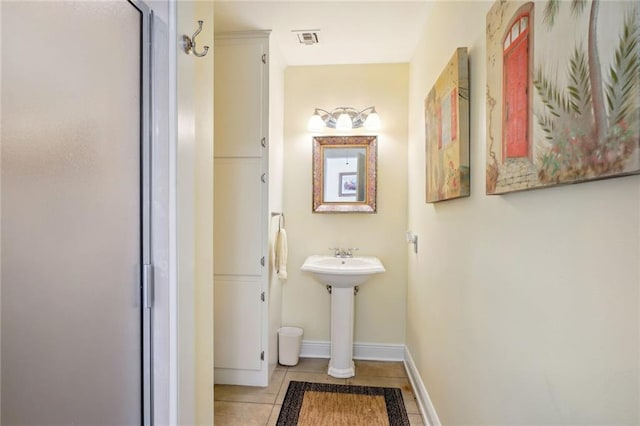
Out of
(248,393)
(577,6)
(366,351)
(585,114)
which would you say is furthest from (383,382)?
(577,6)

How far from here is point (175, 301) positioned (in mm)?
1104

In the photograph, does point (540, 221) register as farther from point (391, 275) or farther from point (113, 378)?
point (391, 275)

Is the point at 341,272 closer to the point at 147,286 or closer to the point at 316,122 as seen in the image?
the point at 316,122

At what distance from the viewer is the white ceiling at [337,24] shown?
80.4 inches

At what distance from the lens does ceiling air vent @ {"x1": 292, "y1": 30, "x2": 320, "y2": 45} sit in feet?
7.66

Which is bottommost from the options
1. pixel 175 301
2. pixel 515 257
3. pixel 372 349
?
pixel 372 349

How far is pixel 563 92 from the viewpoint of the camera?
0.70m

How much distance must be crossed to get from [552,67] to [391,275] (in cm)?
232

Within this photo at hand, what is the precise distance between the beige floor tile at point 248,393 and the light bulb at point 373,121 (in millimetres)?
2174

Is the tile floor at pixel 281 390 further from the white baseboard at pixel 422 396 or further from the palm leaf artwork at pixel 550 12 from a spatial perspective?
the palm leaf artwork at pixel 550 12

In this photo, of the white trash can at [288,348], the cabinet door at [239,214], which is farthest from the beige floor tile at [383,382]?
the cabinet door at [239,214]

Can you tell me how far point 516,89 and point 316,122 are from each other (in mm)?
2049

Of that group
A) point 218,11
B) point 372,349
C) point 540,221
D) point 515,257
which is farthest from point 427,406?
point 218,11

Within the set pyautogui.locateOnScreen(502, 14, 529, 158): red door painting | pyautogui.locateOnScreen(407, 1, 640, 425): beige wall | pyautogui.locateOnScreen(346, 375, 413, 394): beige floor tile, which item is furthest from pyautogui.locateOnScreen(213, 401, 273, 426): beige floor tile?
pyautogui.locateOnScreen(502, 14, 529, 158): red door painting
